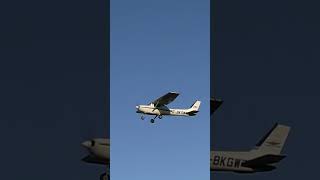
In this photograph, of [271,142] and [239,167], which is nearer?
[239,167]

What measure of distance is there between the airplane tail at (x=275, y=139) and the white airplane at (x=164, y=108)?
24462 mm

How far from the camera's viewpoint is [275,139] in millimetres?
75500

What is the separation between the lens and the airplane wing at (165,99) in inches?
2009

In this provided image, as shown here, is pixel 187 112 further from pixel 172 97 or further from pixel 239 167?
pixel 239 167

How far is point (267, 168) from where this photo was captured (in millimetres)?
63531
